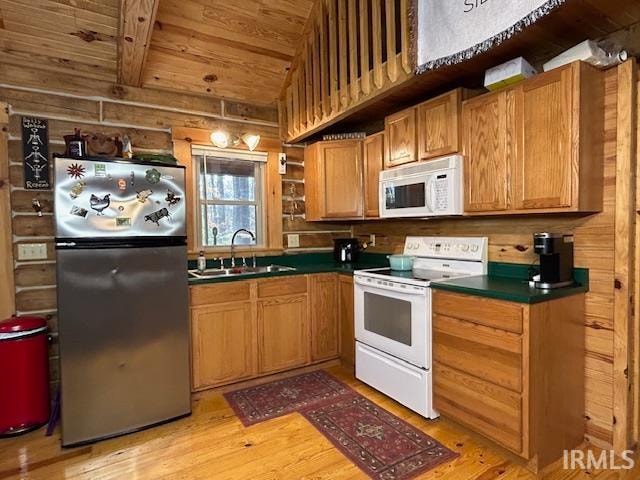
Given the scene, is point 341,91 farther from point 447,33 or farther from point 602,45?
point 602,45

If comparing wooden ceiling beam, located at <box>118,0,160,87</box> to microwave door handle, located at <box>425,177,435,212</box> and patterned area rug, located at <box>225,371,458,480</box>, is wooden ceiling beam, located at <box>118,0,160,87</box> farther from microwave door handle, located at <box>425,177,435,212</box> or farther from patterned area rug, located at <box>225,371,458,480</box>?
patterned area rug, located at <box>225,371,458,480</box>

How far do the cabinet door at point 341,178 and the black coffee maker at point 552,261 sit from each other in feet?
5.18

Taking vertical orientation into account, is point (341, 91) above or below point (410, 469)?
above

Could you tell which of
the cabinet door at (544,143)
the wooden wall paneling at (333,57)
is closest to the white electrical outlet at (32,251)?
the wooden wall paneling at (333,57)

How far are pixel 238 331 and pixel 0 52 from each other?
2572 mm

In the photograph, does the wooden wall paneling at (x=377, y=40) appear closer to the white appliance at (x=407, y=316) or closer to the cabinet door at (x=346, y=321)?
the white appliance at (x=407, y=316)

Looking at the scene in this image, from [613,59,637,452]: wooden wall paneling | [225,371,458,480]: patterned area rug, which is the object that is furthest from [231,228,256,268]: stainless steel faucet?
[613,59,637,452]: wooden wall paneling

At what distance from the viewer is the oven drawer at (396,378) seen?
2305mm

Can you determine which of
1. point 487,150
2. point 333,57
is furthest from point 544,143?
point 333,57

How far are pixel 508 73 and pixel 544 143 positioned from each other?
18.1 inches

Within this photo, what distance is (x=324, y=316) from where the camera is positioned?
3217mm

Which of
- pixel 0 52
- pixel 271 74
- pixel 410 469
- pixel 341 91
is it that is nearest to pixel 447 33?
pixel 341 91

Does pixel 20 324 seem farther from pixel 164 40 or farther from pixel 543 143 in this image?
pixel 543 143

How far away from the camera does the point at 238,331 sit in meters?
2.84
